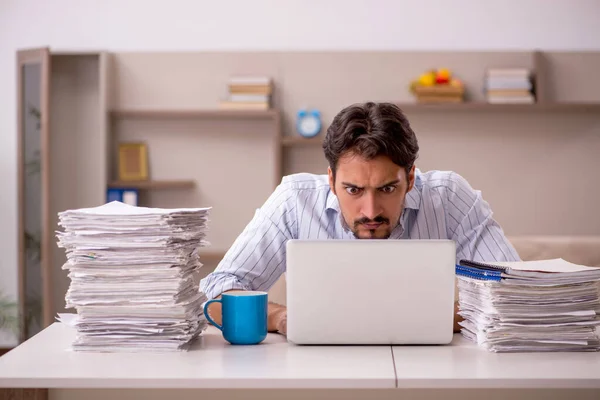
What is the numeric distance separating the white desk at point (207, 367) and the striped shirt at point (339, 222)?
78 cm

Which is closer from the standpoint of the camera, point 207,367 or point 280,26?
point 207,367

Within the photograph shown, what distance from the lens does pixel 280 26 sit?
464 cm

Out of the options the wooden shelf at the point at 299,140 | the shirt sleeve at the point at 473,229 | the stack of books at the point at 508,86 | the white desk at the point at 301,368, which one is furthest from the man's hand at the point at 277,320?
the stack of books at the point at 508,86

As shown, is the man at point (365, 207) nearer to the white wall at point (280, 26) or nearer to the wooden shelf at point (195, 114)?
the wooden shelf at point (195, 114)

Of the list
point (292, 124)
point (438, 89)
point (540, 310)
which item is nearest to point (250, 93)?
point (292, 124)

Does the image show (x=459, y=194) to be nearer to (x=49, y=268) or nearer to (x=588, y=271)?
(x=588, y=271)

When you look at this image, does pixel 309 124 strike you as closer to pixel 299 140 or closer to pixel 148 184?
pixel 299 140

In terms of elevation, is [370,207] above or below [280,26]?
below

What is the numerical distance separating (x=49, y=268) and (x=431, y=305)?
11.3ft

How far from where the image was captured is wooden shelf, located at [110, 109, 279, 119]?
4477mm

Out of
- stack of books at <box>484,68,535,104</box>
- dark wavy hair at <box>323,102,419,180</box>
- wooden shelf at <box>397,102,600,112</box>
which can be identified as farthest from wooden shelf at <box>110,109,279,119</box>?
dark wavy hair at <box>323,102,419,180</box>

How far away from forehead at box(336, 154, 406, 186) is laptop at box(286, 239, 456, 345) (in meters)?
0.57

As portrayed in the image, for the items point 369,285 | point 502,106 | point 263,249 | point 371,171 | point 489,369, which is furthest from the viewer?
point 502,106

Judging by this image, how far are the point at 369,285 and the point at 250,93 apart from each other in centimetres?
320
